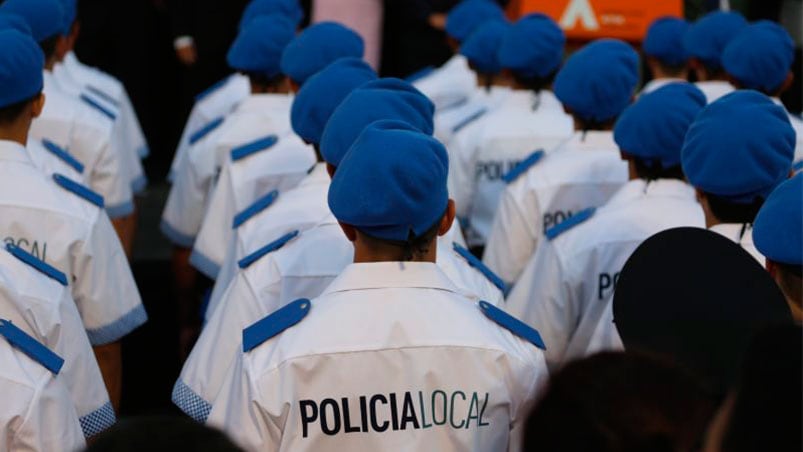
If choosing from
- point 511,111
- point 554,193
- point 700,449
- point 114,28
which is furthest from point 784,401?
point 114,28

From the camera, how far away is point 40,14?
5.39 meters

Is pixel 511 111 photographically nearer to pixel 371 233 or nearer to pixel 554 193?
pixel 554 193

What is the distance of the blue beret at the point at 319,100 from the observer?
12.6 feet

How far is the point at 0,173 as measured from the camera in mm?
3605

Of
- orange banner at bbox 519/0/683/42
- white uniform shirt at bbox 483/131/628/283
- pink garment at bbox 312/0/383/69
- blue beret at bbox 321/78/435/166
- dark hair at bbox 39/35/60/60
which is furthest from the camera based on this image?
pink garment at bbox 312/0/383/69

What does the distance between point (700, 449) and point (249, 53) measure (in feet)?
13.5

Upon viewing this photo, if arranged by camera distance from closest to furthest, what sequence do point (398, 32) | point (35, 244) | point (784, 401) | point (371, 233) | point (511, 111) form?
point (784, 401), point (371, 233), point (35, 244), point (511, 111), point (398, 32)

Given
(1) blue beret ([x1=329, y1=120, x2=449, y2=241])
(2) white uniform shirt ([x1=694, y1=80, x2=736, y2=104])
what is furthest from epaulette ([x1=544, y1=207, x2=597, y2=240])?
(2) white uniform shirt ([x1=694, y1=80, x2=736, y2=104])

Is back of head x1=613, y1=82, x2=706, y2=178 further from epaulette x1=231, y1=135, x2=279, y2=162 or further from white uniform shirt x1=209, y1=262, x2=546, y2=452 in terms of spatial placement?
epaulette x1=231, y1=135, x2=279, y2=162

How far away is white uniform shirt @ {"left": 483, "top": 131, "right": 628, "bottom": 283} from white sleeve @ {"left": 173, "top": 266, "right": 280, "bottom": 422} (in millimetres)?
1327

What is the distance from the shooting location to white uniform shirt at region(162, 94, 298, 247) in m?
5.37

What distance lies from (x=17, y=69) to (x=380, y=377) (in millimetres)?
1822

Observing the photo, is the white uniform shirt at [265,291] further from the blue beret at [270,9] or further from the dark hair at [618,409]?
the blue beret at [270,9]

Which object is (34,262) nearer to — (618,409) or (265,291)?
(265,291)
